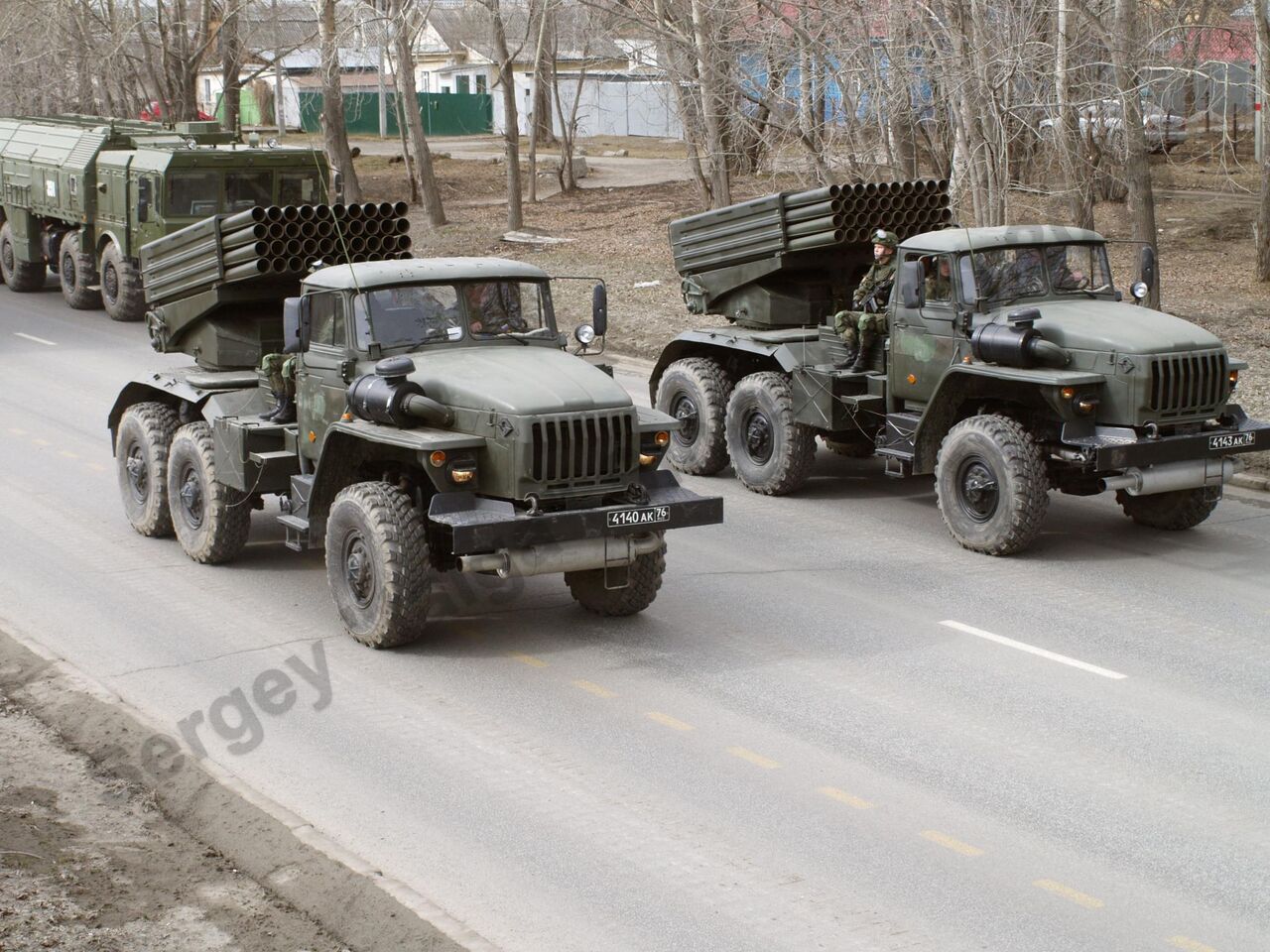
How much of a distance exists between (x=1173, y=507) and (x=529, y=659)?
221 inches

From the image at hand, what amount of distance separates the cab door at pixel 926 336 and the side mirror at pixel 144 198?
44.1ft

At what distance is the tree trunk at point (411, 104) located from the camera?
29609mm

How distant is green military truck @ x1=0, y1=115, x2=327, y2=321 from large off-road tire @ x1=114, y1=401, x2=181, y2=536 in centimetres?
830

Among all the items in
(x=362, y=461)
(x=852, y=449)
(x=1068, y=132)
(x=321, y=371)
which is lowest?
(x=852, y=449)

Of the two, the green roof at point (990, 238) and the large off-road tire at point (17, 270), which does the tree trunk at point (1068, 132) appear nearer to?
the green roof at point (990, 238)

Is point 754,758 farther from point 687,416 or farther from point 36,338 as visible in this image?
point 36,338

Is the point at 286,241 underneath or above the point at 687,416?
above

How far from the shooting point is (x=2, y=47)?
44531mm

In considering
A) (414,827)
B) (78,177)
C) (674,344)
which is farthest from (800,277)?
(78,177)

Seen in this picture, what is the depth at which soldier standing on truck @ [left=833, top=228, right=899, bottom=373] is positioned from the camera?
14.2m

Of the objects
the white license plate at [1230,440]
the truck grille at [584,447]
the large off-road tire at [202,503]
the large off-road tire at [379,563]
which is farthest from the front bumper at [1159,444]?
the large off-road tire at [202,503]

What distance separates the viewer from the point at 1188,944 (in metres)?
6.72

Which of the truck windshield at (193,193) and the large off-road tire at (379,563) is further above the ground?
the truck windshield at (193,193)

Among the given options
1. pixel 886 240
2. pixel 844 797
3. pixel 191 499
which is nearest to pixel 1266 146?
pixel 886 240
